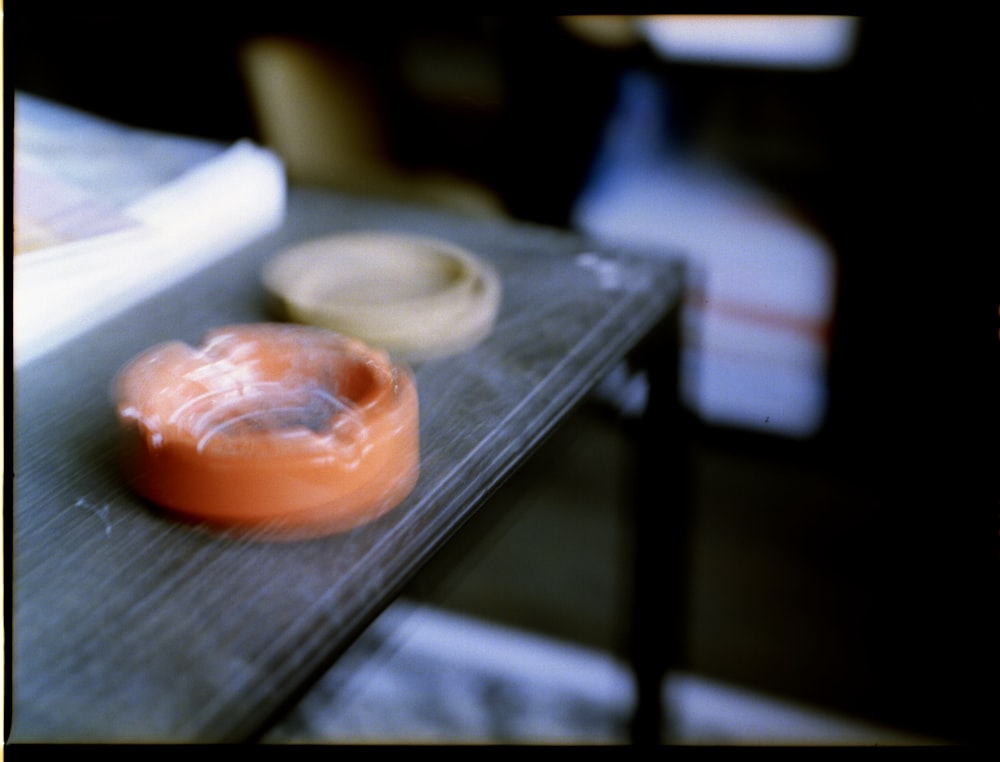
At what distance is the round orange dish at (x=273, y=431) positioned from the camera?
0.34m

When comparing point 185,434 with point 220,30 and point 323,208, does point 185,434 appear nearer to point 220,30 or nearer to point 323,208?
point 323,208

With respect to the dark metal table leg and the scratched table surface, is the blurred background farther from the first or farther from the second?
the scratched table surface

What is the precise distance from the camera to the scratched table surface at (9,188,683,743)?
0.28m

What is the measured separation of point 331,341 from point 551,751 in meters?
0.21

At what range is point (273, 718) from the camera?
0.93 feet

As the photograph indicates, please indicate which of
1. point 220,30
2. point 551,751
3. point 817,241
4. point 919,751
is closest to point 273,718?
point 551,751

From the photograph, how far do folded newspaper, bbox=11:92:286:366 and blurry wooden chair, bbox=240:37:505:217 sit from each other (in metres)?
0.27

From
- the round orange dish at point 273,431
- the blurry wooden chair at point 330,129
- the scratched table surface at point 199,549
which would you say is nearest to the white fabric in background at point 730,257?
the blurry wooden chair at point 330,129

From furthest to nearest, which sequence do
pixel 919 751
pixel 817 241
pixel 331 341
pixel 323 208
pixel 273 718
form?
pixel 817 241 → pixel 323 208 → pixel 919 751 → pixel 331 341 → pixel 273 718

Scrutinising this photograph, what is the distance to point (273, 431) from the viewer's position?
0.37m

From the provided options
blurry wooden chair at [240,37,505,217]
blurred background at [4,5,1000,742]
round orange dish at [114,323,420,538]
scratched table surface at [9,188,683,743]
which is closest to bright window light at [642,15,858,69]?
blurred background at [4,5,1000,742]

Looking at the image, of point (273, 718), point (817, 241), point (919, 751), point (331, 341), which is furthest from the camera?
point (817, 241)

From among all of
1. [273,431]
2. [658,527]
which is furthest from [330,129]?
[273,431]

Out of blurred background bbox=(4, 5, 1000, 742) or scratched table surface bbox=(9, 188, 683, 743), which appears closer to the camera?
scratched table surface bbox=(9, 188, 683, 743)
